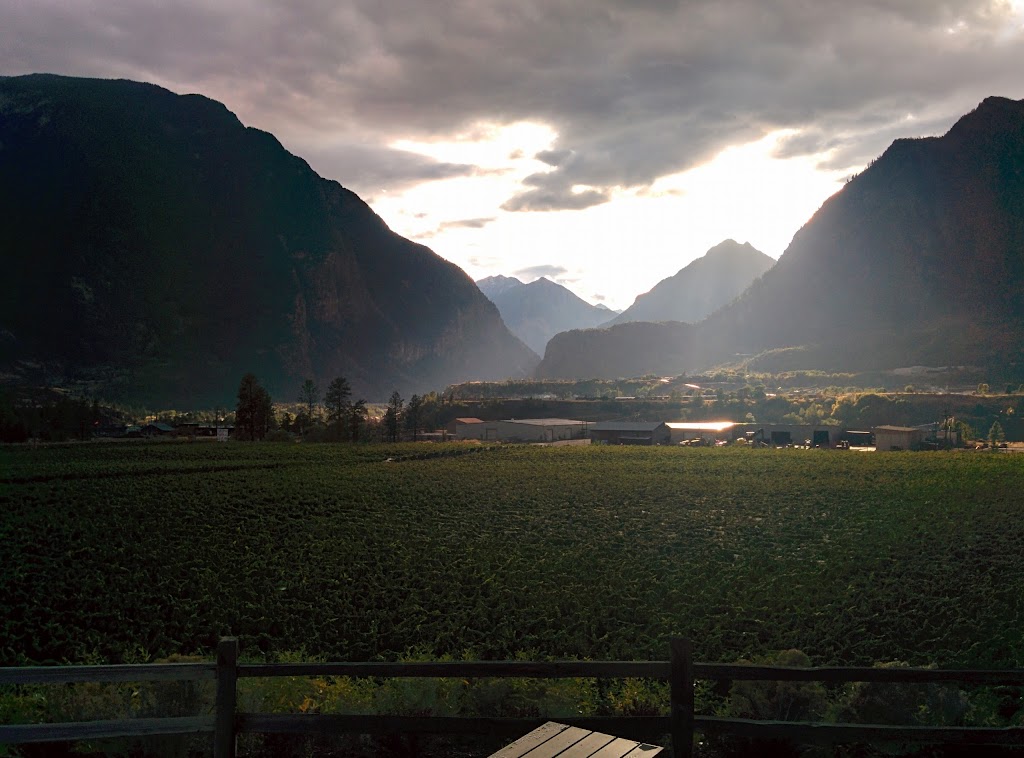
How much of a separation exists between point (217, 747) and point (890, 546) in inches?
988

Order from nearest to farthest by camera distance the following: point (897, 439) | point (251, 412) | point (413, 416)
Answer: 1. point (897, 439)
2. point (251, 412)
3. point (413, 416)

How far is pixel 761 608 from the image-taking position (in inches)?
682

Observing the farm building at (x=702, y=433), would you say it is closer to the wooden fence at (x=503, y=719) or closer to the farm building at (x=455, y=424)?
the farm building at (x=455, y=424)

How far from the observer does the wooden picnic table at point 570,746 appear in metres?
5.27

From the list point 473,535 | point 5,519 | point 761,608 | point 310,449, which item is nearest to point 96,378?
point 310,449

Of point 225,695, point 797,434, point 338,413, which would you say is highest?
point 338,413

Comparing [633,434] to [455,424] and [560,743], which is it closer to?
[455,424]

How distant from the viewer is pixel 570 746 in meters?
5.50

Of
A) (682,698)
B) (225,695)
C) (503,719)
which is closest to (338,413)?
(225,695)

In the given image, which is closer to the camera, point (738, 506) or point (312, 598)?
point (312, 598)

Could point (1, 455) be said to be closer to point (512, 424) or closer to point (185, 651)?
point (185, 651)

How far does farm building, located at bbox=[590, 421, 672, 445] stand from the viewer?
112250mm

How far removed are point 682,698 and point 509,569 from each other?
1574cm

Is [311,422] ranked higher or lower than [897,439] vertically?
higher
